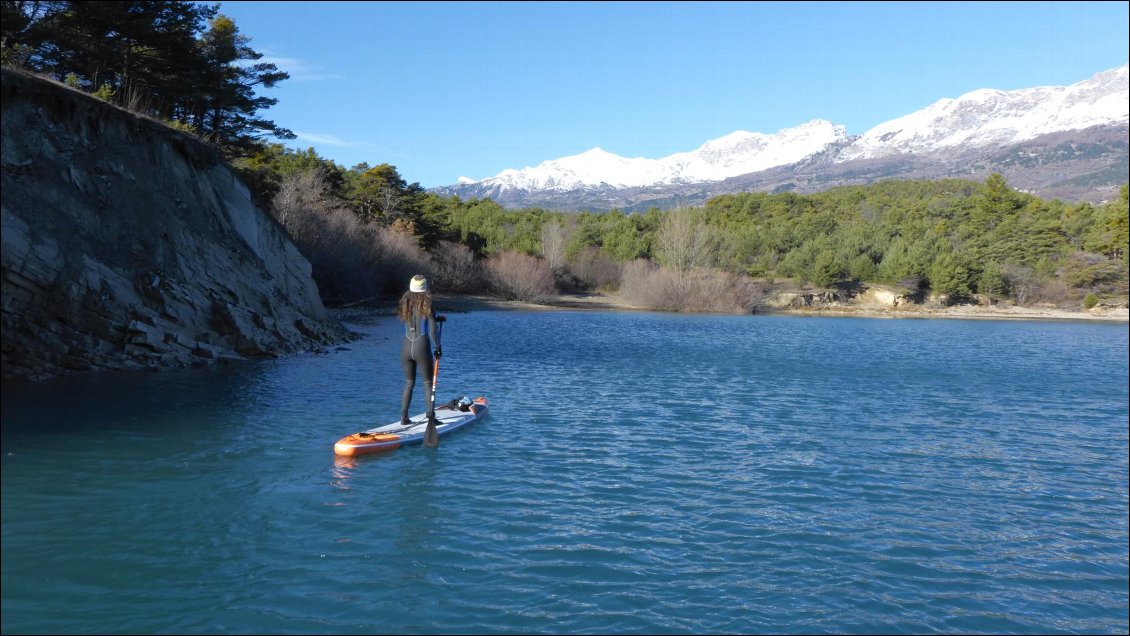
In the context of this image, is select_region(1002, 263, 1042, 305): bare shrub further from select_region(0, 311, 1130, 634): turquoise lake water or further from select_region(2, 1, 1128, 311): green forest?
select_region(0, 311, 1130, 634): turquoise lake water

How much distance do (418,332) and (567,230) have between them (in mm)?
74914

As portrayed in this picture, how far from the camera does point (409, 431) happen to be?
1270cm

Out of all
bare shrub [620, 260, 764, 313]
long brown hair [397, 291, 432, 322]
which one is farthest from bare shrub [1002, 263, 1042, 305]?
long brown hair [397, 291, 432, 322]

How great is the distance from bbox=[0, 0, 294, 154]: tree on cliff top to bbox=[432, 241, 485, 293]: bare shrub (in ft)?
97.5

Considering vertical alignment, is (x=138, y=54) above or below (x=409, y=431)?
above

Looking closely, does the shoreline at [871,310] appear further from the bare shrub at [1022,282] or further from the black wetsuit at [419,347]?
the black wetsuit at [419,347]

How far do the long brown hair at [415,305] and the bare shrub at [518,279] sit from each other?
5344 centimetres

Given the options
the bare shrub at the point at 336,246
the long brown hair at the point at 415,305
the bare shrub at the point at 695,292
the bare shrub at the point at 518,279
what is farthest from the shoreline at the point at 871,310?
the long brown hair at the point at 415,305

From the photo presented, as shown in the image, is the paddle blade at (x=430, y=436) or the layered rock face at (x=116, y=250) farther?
the layered rock face at (x=116, y=250)

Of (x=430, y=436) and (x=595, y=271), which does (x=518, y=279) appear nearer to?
(x=595, y=271)

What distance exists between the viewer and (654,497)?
987 centimetres

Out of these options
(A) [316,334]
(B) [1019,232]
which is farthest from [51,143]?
(B) [1019,232]

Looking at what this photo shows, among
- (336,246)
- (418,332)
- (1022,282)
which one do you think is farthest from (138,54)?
(1022,282)

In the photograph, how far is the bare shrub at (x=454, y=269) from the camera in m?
65.4
